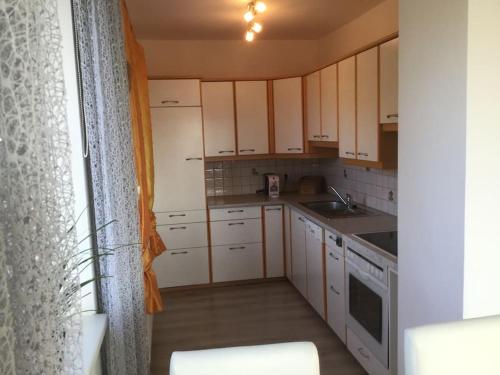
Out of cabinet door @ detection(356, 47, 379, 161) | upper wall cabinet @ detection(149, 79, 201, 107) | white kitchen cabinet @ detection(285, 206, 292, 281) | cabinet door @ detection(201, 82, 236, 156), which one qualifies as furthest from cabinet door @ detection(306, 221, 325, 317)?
upper wall cabinet @ detection(149, 79, 201, 107)

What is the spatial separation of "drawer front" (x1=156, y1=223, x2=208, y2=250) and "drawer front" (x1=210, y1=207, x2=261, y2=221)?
0.14m

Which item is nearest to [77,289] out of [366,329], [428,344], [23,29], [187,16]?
[23,29]

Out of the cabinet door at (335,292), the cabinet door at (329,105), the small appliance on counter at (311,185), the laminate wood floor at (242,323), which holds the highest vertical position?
the cabinet door at (329,105)

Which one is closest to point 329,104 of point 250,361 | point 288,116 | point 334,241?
point 288,116

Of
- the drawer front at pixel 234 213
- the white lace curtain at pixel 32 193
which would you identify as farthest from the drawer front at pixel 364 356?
the white lace curtain at pixel 32 193

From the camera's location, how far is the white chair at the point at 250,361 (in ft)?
3.82

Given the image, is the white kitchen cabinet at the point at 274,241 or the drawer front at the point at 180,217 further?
the white kitchen cabinet at the point at 274,241

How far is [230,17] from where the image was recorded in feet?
12.3

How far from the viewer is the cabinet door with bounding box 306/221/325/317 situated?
3.48 m

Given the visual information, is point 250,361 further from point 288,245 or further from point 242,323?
point 288,245

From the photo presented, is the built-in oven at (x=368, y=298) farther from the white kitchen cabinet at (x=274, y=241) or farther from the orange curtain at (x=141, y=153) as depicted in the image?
the white kitchen cabinet at (x=274, y=241)

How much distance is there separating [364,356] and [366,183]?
5.38 feet

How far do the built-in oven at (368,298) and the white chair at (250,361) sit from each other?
1332mm

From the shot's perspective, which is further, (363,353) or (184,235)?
(184,235)
